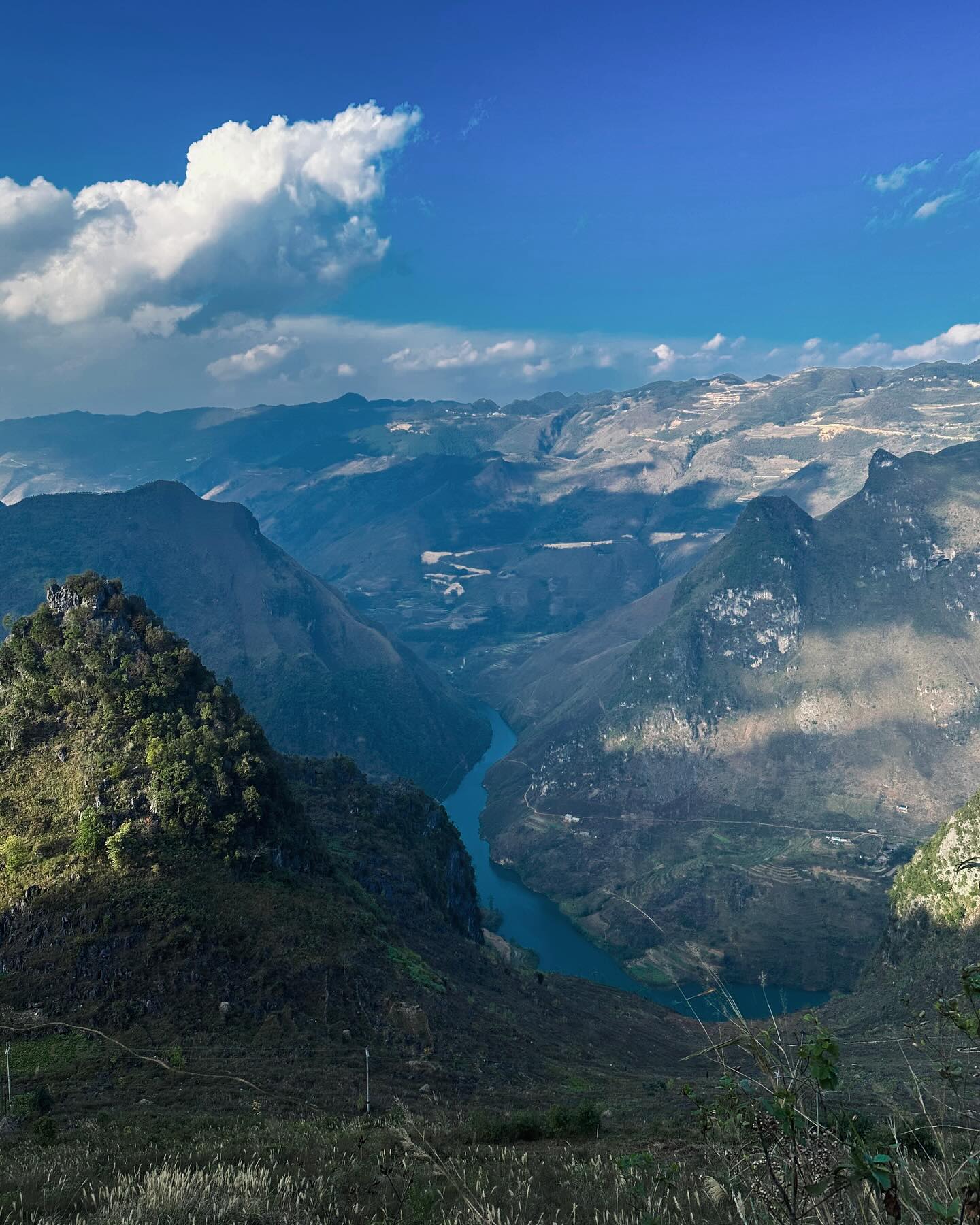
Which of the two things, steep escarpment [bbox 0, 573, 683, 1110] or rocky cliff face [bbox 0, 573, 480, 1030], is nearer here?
steep escarpment [bbox 0, 573, 683, 1110]

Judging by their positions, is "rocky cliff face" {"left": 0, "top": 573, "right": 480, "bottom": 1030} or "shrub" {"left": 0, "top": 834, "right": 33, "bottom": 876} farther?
"shrub" {"left": 0, "top": 834, "right": 33, "bottom": 876}

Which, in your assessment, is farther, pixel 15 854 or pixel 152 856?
pixel 152 856

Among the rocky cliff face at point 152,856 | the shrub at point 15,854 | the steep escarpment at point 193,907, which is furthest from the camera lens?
the shrub at point 15,854

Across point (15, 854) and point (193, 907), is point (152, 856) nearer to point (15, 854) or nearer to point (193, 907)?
point (193, 907)

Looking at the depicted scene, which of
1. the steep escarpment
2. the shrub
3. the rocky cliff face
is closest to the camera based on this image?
the steep escarpment

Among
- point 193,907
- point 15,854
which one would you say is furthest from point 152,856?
point 15,854

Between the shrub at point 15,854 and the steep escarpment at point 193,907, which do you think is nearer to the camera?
the steep escarpment at point 193,907

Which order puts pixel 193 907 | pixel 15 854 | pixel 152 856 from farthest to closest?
pixel 152 856
pixel 193 907
pixel 15 854

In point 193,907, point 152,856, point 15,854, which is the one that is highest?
point 15,854

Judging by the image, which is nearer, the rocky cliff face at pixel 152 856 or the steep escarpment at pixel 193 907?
the steep escarpment at pixel 193 907

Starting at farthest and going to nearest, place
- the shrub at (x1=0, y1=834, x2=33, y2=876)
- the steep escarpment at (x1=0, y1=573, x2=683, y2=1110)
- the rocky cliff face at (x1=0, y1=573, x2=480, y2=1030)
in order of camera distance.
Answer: the shrub at (x1=0, y1=834, x2=33, y2=876), the rocky cliff face at (x1=0, y1=573, x2=480, y2=1030), the steep escarpment at (x1=0, y1=573, x2=683, y2=1110)

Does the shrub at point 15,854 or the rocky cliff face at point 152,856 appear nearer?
the rocky cliff face at point 152,856

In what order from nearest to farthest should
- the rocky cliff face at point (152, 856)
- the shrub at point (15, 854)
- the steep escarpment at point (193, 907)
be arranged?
the steep escarpment at point (193, 907), the rocky cliff face at point (152, 856), the shrub at point (15, 854)
